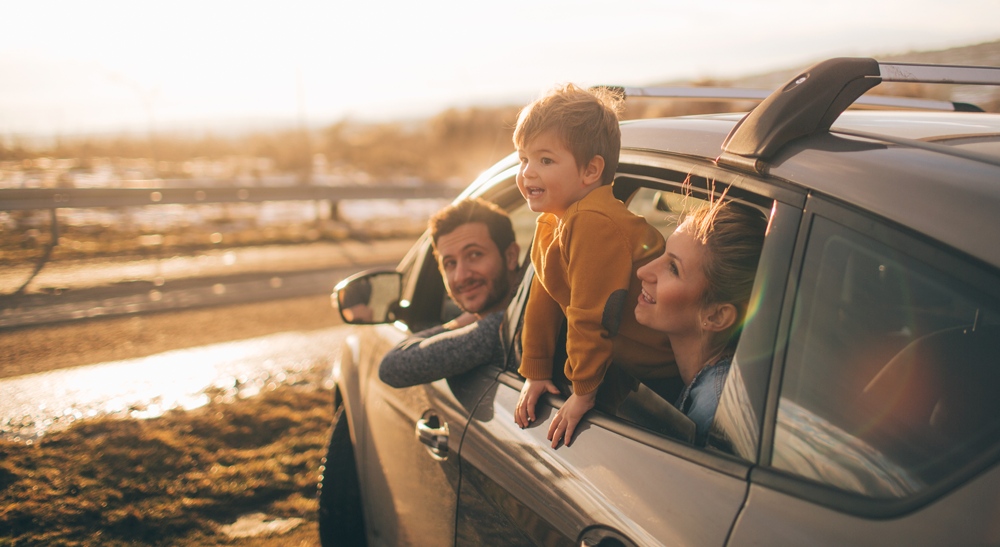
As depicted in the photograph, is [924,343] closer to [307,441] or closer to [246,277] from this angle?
[307,441]

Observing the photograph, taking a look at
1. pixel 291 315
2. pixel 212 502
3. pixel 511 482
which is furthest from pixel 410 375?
pixel 291 315

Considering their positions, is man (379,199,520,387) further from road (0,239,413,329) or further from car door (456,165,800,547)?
road (0,239,413,329)

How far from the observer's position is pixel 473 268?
2559mm

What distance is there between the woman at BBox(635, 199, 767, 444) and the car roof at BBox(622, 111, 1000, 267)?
0.17 m

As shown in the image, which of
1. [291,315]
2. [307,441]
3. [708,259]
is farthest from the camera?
[291,315]

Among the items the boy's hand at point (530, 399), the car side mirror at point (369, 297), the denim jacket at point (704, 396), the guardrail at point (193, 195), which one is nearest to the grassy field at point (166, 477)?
the car side mirror at point (369, 297)

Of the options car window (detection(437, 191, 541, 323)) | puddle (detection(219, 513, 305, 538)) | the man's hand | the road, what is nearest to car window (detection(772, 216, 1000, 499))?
car window (detection(437, 191, 541, 323))

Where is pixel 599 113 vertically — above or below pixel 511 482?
above

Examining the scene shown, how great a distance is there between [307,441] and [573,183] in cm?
301

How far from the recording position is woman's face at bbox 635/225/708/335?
1529 mm

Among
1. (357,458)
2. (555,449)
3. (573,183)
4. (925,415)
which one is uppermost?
(573,183)

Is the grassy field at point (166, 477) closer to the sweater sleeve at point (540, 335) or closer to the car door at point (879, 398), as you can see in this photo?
the sweater sleeve at point (540, 335)

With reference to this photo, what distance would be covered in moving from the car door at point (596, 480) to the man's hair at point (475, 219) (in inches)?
29.2

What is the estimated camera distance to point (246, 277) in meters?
9.16
